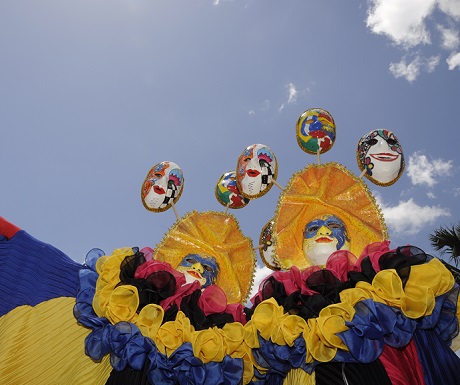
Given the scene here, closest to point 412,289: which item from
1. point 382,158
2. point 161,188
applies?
point 382,158

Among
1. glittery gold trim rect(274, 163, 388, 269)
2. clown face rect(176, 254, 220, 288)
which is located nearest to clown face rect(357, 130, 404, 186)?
glittery gold trim rect(274, 163, 388, 269)

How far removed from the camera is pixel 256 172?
3.21 meters

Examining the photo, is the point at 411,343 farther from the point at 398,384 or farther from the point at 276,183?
the point at 276,183

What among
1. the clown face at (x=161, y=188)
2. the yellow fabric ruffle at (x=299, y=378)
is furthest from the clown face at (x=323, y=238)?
the clown face at (x=161, y=188)

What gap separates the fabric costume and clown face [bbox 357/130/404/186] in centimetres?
106

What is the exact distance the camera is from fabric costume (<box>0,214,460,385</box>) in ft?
5.81

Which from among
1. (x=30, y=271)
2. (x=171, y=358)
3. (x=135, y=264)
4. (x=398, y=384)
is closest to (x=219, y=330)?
(x=171, y=358)

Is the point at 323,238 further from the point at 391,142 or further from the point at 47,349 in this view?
the point at 47,349

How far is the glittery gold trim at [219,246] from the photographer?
3.28 meters

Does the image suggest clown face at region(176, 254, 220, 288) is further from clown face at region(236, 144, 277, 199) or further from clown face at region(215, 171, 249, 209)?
clown face at region(215, 171, 249, 209)

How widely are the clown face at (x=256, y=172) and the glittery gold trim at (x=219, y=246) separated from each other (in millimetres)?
370

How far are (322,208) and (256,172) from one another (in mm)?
541

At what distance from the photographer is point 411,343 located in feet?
6.17

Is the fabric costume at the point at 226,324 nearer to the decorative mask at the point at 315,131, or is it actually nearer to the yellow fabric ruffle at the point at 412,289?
the yellow fabric ruffle at the point at 412,289
